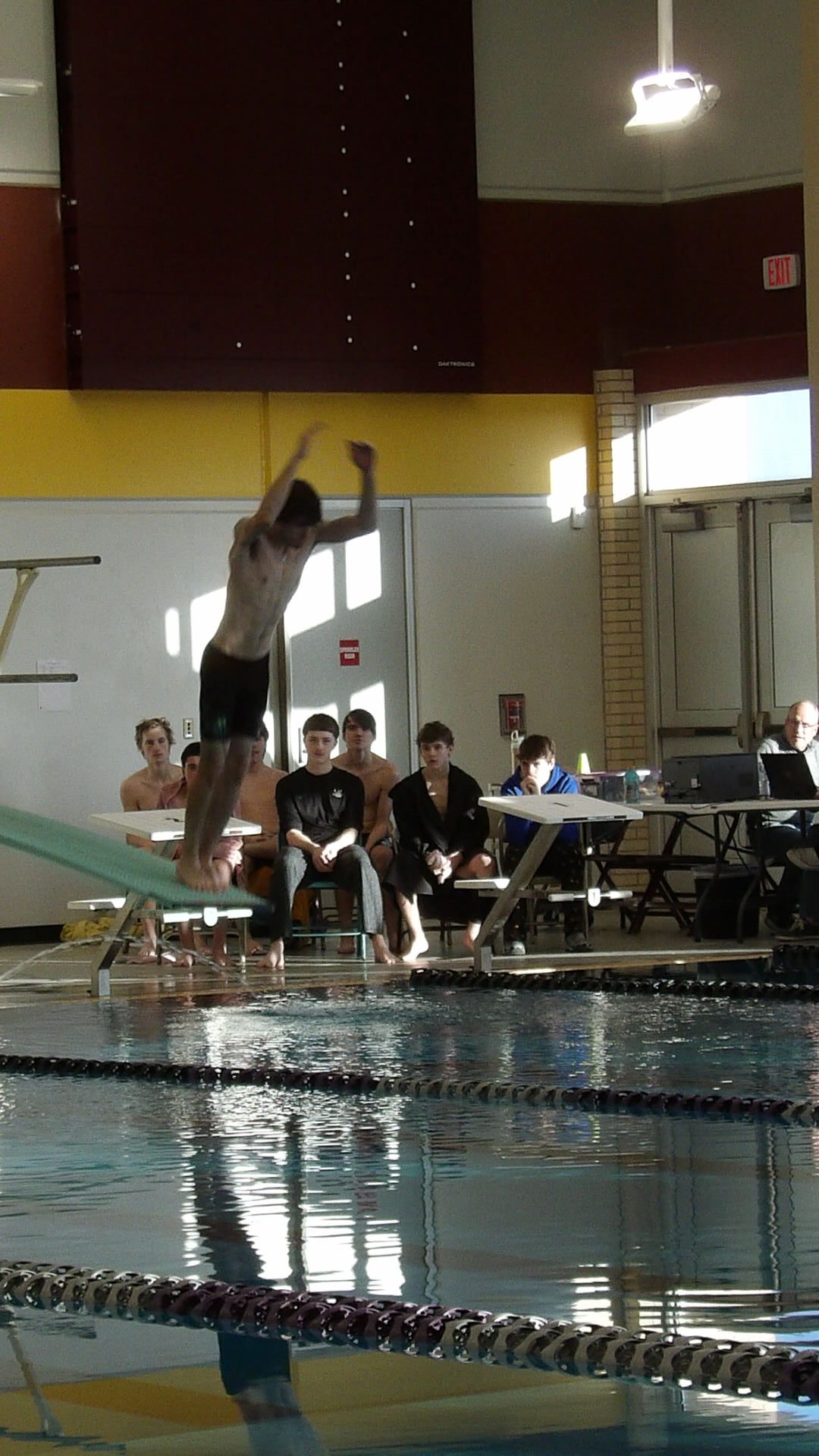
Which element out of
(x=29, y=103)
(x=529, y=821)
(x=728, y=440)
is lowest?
(x=529, y=821)

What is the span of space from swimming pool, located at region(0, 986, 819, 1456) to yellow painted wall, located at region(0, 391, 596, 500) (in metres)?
5.36

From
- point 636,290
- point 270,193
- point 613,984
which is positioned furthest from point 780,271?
point 613,984

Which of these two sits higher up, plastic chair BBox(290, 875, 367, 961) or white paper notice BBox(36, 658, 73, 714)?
white paper notice BBox(36, 658, 73, 714)

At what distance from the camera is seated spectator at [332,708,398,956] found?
11898 millimetres

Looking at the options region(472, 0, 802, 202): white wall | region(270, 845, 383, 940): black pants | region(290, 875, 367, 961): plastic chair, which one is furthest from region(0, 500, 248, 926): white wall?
region(472, 0, 802, 202): white wall

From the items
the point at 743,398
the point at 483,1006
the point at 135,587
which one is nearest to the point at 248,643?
the point at 483,1006

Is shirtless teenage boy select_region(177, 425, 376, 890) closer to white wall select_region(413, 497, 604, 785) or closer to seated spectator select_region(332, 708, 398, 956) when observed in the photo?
seated spectator select_region(332, 708, 398, 956)

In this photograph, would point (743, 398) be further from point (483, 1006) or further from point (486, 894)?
point (483, 1006)

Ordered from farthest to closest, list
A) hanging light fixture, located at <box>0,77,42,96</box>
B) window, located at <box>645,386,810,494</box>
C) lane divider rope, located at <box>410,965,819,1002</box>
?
1. window, located at <box>645,386,810,494</box>
2. hanging light fixture, located at <box>0,77,42,96</box>
3. lane divider rope, located at <box>410,965,819,1002</box>

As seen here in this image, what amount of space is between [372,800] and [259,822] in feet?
2.26

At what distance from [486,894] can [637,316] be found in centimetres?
511

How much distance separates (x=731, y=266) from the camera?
15.0 meters

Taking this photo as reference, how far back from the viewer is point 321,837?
1166 cm

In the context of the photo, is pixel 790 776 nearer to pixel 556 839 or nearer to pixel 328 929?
pixel 556 839
